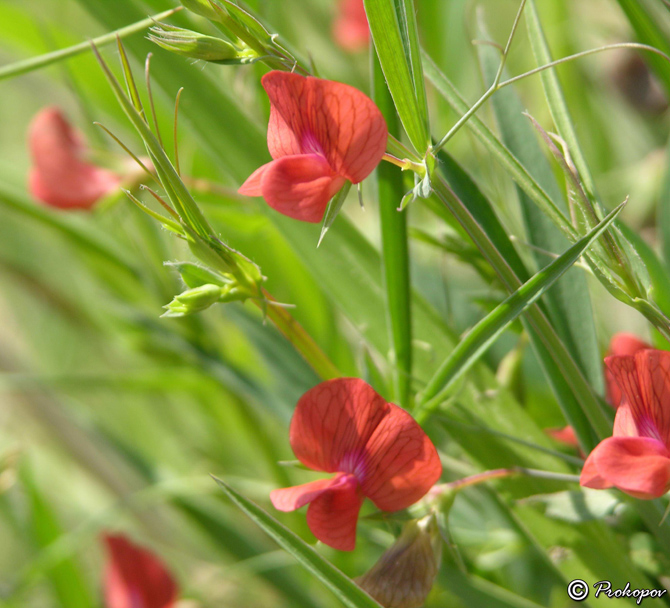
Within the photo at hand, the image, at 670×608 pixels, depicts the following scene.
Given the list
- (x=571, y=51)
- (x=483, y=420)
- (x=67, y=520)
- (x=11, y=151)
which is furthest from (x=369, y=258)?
(x=11, y=151)

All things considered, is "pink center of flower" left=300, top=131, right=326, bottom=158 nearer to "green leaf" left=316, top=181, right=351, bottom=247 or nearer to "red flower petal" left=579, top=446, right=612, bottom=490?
"green leaf" left=316, top=181, right=351, bottom=247

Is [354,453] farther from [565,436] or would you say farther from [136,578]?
[136,578]

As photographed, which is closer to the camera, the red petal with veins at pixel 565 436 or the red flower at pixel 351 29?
the red petal with veins at pixel 565 436

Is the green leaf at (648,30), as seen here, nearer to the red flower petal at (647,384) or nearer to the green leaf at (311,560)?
the red flower petal at (647,384)

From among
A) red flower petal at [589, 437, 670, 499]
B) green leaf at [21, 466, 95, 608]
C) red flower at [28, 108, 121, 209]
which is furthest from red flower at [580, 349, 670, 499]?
green leaf at [21, 466, 95, 608]

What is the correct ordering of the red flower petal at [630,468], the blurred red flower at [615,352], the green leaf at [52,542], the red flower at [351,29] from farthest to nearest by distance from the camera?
the red flower at [351,29] < the green leaf at [52,542] < the blurred red flower at [615,352] < the red flower petal at [630,468]

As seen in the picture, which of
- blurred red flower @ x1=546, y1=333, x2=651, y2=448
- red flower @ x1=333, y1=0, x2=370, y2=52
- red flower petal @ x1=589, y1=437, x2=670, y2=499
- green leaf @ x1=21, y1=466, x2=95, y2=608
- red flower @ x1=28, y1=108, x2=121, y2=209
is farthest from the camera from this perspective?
red flower @ x1=333, y1=0, x2=370, y2=52

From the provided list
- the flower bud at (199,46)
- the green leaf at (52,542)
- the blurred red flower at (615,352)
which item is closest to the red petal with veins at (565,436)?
the blurred red flower at (615,352)
